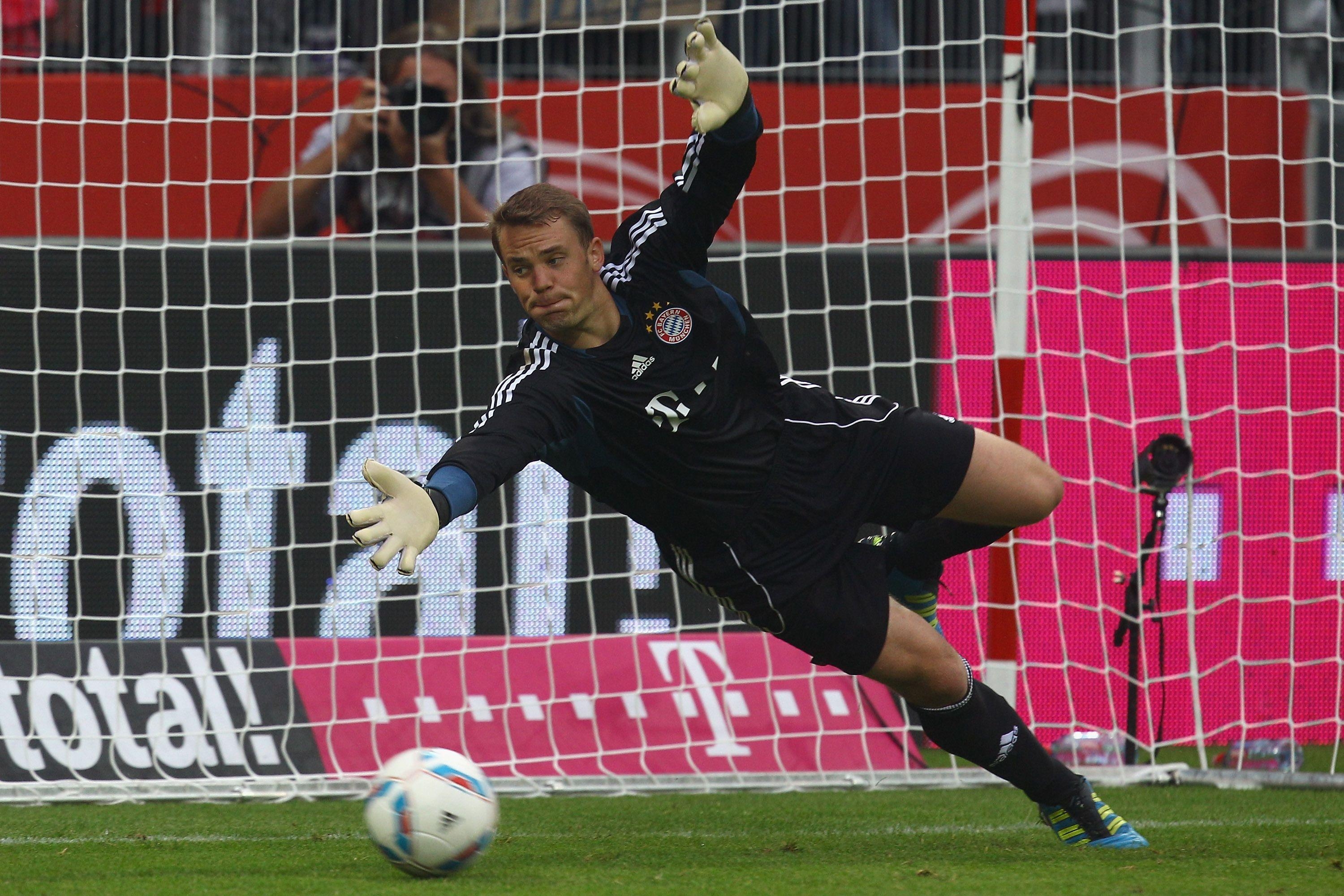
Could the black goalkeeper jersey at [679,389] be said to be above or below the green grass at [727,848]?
above

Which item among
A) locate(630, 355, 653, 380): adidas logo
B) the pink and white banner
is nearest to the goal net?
the pink and white banner

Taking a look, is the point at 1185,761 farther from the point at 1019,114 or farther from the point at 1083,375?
the point at 1019,114

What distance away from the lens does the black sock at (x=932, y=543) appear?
4.12 meters

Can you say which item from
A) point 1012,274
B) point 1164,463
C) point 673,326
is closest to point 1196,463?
point 1164,463

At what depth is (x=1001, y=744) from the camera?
13.1ft

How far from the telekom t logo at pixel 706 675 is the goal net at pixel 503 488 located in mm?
13

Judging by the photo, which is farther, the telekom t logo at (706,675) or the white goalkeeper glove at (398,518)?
the telekom t logo at (706,675)

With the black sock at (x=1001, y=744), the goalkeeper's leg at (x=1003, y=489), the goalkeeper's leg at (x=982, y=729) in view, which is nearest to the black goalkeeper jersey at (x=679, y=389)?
the goalkeeper's leg at (x=1003, y=489)

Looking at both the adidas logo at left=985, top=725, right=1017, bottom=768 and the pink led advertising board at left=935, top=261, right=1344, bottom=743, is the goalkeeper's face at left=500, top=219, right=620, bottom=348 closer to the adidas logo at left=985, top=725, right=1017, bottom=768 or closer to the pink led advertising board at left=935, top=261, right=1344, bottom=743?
the adidas logo at left=985, top=725, right=1017, bottom=768

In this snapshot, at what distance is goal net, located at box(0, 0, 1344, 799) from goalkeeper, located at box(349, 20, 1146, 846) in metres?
1.67

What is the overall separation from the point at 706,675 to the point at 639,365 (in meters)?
2.46

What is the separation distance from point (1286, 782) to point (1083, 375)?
5.97 feet

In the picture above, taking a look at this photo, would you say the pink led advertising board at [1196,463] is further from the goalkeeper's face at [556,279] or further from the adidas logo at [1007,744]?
the goalkeeper's face at [556,279]

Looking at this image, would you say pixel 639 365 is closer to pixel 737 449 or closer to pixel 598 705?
pixel 737 449
